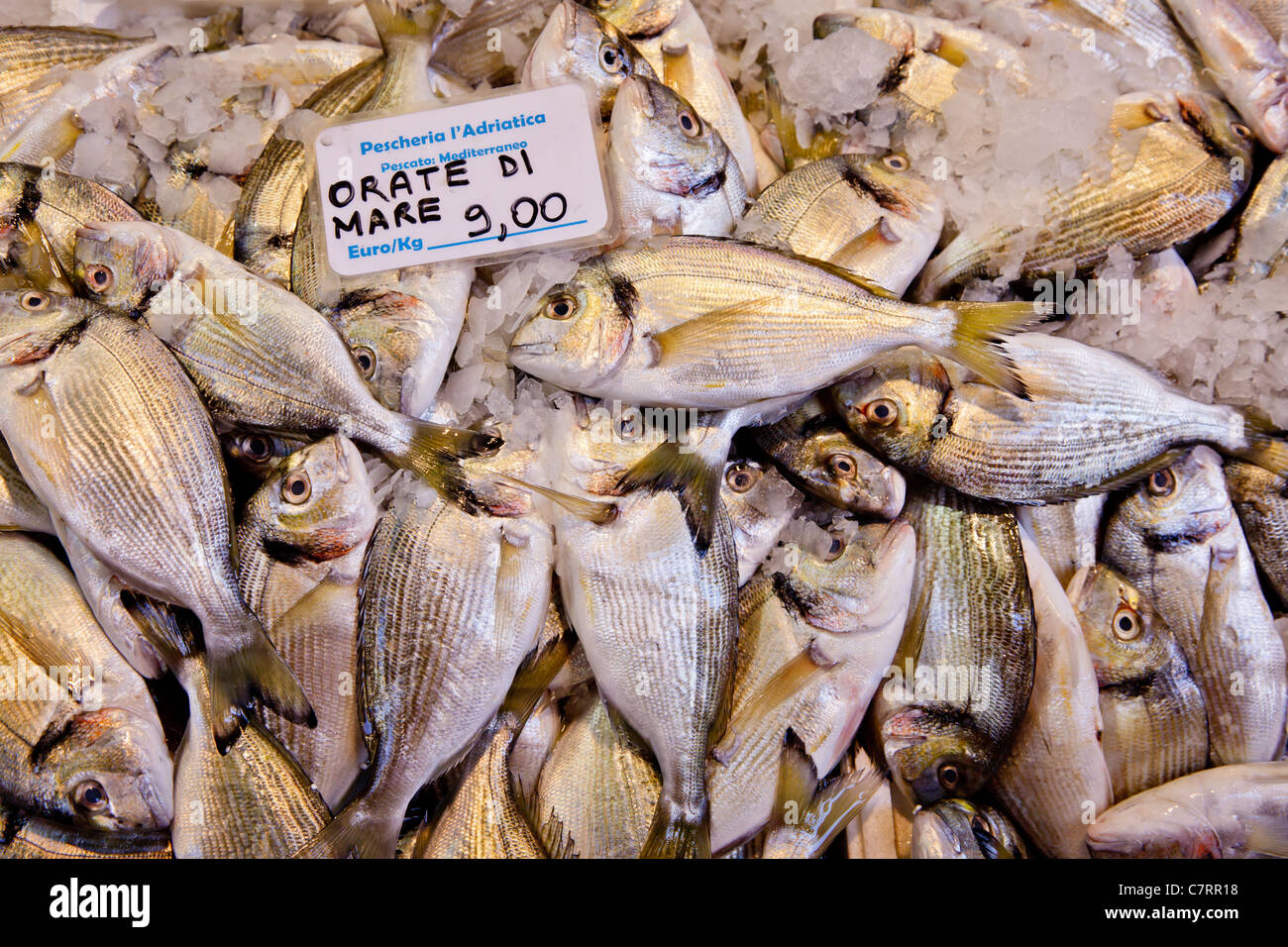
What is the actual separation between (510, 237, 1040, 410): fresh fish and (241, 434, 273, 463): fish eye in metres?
0.52

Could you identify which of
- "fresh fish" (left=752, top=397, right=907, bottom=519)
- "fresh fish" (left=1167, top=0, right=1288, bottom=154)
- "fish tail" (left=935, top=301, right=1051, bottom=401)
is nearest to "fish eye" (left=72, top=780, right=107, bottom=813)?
"fresh fish" (left=752, top=397, right=907, bottom=519)

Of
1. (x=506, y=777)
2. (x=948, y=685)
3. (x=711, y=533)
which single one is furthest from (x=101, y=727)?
(x=948, y=685)

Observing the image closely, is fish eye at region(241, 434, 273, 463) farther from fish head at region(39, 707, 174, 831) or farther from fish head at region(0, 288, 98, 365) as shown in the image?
fish head at region(39, 707, 174, 831)

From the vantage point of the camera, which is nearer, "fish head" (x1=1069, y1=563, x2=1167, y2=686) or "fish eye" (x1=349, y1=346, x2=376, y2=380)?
"fish eye" (x1=349, y1=346, x2=376, y2=380)

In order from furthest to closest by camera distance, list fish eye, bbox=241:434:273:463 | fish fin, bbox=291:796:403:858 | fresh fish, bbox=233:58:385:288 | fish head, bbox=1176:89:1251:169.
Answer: fish head, bbox=1176:89:1251:169, fresh fish, bbox=233:58:385:288, fish eye, bbox=241:434:273:463, fish fin, bbox=291:796:403:858

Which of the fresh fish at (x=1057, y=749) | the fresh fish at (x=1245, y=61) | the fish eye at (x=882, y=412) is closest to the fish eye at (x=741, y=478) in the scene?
the fish eye at (x=882, y=412)

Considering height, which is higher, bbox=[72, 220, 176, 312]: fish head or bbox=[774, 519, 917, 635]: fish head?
bbox=[72, 220, 176, 312]: fish head

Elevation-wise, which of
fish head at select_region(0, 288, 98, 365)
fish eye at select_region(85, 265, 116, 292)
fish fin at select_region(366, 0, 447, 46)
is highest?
fish fin at select_region(366, 0, 447, 46)

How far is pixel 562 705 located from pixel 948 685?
75 centimetres

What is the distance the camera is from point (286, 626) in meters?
1.40

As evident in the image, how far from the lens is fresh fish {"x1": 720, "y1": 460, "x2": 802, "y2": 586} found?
1498 mm

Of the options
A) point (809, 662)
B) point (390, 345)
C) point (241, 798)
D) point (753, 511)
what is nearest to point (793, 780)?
point (809, 662)

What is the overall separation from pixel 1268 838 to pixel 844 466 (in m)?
1.00
